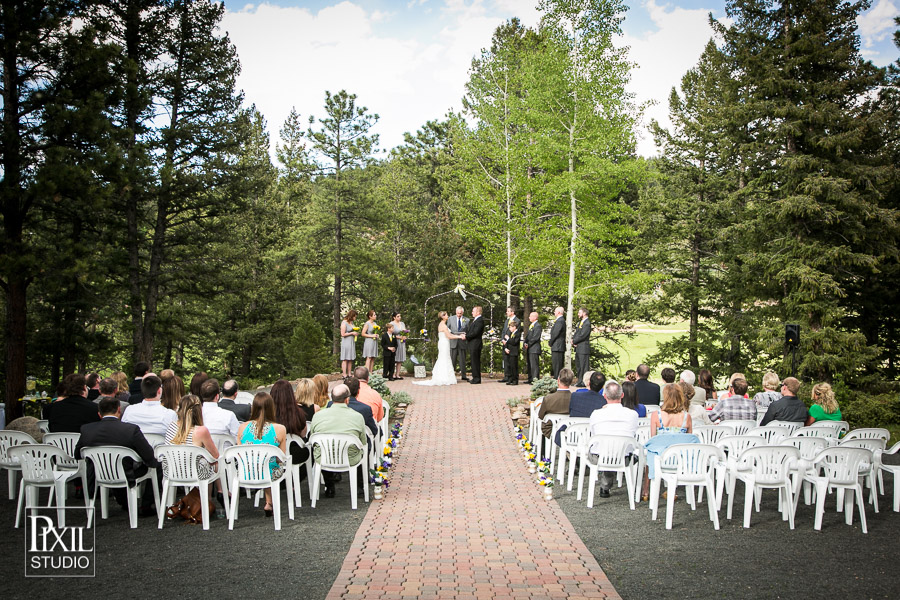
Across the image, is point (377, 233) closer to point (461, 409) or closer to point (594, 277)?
point (594, 277)

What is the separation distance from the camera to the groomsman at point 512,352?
53.1ft

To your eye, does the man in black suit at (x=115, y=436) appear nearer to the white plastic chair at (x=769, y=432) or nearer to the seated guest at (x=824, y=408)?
the white plastic chair at (x=769, y=432)

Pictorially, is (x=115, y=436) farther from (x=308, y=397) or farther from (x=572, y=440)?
(x=572, y=440)

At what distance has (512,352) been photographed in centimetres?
1658

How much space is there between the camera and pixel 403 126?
37.4m

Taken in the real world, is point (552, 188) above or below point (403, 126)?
below

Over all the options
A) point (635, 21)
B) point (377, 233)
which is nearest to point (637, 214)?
point (635, 21)

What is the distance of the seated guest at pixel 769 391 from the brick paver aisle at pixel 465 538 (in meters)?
3.74

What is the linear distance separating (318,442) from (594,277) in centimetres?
1632

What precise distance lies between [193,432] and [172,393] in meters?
1.40

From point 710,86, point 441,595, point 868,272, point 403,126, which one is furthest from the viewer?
point 403,126

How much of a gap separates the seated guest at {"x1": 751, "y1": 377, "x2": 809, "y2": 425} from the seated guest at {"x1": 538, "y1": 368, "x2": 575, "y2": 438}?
8.49 ft

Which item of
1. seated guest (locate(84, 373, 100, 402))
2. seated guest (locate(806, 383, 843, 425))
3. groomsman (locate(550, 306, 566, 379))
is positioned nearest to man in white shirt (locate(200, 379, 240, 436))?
seated guest (locate(84, 373, 100, 402))

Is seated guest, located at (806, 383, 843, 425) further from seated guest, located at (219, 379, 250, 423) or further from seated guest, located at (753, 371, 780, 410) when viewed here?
seated guest, located at (219, 379, 250, 423)
